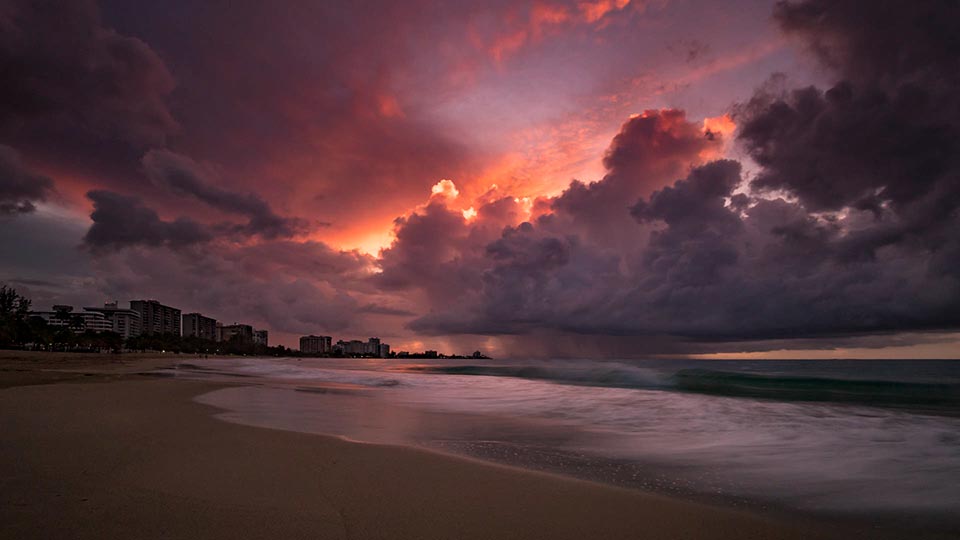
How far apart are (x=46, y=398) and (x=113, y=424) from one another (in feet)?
19.8

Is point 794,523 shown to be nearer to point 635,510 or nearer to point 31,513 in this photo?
point 635,510

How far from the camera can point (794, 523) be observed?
4.20m

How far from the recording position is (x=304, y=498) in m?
4.04

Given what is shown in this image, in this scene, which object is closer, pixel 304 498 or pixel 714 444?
pixel 304 498

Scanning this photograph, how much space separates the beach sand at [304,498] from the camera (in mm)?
3355

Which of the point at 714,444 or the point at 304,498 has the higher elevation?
the point at 304,498

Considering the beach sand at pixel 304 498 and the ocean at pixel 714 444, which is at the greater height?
the beach sand at pixel 304 498

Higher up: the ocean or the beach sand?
the beach sand

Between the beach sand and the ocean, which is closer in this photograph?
the beach sand

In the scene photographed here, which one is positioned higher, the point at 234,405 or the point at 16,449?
the point at 16,449

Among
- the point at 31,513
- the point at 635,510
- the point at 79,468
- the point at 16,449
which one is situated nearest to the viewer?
the point at 31,513

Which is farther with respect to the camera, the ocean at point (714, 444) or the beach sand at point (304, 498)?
the ocean at point (714, 444)

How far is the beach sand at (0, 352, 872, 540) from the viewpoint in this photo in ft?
11.0

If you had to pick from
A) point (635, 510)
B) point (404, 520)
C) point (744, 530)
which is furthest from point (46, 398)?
point (744, 530)
